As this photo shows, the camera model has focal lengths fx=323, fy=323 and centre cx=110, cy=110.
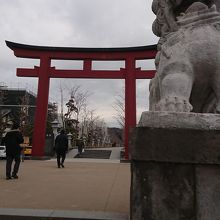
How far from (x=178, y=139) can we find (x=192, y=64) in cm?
75

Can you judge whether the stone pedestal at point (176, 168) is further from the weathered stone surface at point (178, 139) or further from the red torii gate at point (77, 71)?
the red torii gate at point (77, 71)

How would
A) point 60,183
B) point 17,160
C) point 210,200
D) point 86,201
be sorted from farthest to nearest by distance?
point 17,160 < point 60,183 < point 86,201 < point 210,200

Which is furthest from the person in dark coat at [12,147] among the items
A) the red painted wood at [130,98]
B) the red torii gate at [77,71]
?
the red painted wood at [130,98]

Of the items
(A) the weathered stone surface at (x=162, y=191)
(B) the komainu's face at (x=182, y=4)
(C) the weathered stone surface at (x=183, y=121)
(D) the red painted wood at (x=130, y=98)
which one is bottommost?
(A) the weathered stone surface at (x=162, y=191)

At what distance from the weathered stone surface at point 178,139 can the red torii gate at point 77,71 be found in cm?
1412

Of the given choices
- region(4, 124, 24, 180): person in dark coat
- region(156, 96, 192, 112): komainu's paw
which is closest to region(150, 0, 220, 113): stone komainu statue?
region(156, 96, 192, 112): komainu's paw

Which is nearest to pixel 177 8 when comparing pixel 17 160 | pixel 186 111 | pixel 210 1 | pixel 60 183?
pixel 210 1

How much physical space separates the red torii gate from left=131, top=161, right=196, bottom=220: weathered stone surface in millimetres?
14145

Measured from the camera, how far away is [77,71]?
1711 cm

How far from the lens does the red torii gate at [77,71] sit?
54.9 feet

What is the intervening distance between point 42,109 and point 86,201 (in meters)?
12.9

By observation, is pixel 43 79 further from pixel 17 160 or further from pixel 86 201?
pixel 86 201

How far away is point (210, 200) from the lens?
229 cm

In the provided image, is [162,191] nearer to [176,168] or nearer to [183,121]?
[176,168]
